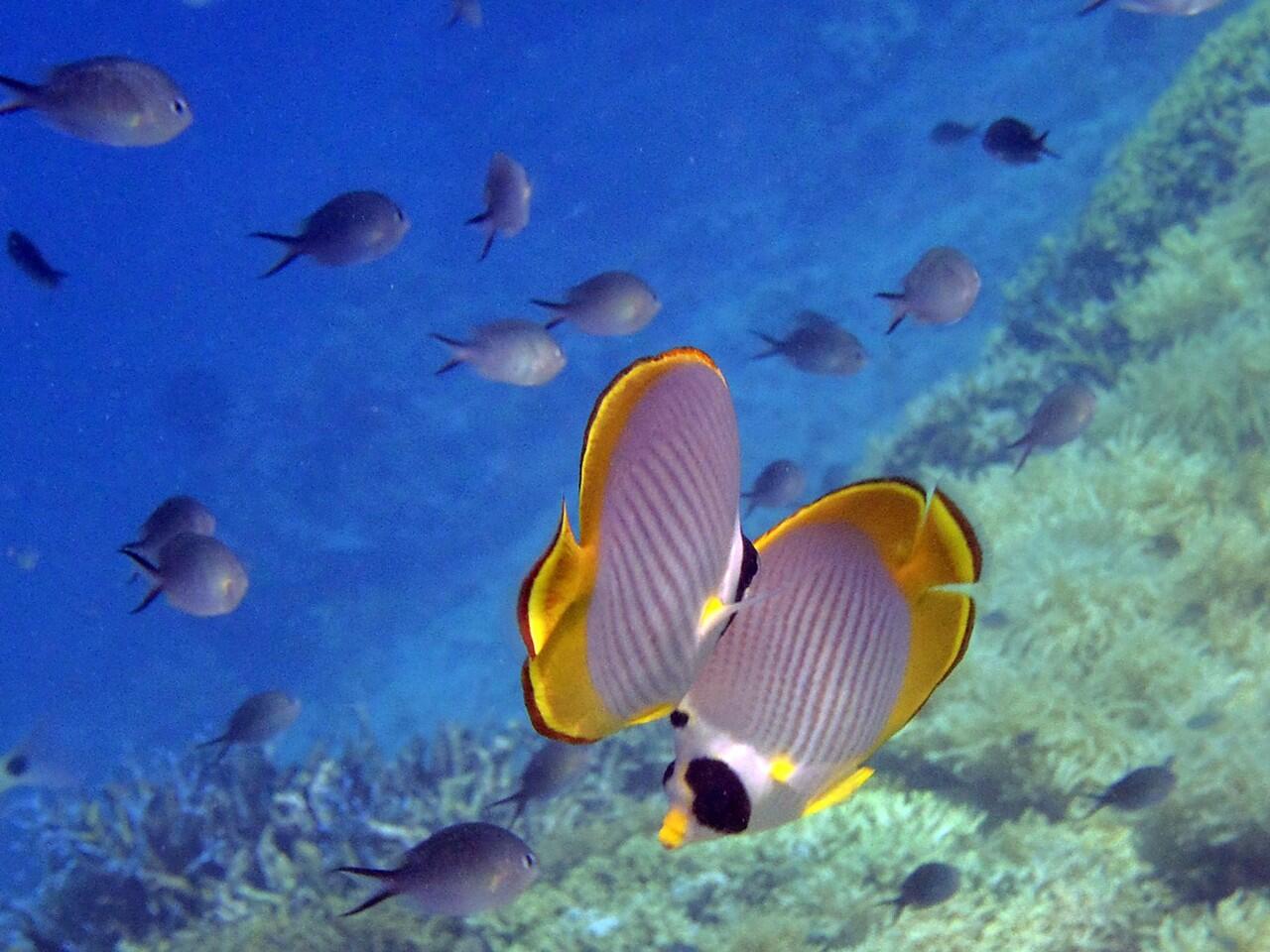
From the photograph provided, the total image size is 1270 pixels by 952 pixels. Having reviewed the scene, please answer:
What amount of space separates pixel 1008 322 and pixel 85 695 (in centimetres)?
2836

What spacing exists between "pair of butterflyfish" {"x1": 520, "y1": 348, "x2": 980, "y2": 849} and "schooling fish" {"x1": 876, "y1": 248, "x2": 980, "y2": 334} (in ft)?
15.0

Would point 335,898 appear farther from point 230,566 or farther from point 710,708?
point 710,708

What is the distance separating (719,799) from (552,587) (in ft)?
1.26

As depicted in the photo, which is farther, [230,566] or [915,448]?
[915,448]

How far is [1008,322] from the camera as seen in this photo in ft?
42.2

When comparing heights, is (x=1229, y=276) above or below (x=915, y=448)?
above

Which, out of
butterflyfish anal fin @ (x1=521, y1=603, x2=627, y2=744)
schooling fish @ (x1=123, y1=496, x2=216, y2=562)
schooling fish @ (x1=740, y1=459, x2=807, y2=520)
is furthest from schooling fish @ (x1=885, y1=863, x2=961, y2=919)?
schooling fish @ (x1=123, y1=496, x2=216, y2=562)

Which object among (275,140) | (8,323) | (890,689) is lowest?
(8,323)

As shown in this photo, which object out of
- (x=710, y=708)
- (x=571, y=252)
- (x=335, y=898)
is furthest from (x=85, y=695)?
(x=710, y=708)

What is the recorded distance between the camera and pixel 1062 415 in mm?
5664

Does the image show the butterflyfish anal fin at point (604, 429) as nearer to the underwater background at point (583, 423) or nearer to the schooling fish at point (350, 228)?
the underwater background at point (583, 423)

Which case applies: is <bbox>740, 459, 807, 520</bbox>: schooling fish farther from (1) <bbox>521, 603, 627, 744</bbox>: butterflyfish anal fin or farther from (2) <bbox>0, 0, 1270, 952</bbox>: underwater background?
(1) <bbox>521, 603, 627, 744</bbox>: butterflyfish anal fin

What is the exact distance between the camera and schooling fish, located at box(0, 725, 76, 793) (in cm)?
821

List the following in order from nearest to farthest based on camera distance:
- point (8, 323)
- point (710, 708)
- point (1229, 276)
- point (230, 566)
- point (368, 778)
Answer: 1. point (710, 708)
2. point (230, 566)
3. point (368, 778)
4. point (1229, 276)
5. point (8, 323)
